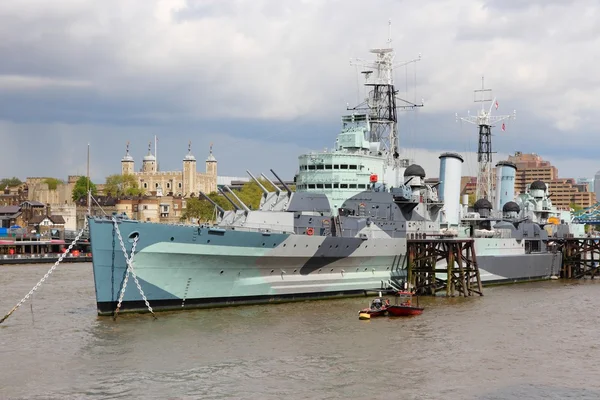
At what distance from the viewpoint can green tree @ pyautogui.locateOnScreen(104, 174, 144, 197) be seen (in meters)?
158

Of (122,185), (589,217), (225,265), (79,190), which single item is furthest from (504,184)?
(122,185)

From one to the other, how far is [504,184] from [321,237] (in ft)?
103

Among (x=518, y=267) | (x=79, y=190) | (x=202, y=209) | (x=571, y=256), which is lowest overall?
(x=518, y=267)

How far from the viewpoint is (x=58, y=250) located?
8300 cm

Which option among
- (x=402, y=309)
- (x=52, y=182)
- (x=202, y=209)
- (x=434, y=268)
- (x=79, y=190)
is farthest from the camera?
(x=52, y=182)

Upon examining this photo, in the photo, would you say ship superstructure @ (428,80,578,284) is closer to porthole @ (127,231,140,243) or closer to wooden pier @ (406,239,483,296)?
wooden pier @ (406,239,483,296)

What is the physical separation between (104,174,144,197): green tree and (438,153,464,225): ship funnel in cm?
11486

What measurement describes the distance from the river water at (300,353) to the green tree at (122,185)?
124 metres

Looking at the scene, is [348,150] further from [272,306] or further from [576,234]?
[576,234]

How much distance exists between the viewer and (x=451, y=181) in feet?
161

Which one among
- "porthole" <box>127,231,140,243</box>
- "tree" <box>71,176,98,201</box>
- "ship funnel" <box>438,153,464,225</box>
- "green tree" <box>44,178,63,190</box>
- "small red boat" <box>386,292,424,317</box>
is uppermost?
"green tree" <box>44,178,63,190</box>

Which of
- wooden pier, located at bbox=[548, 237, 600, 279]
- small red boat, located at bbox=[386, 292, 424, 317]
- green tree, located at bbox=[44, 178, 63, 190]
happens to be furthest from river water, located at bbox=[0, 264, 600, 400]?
green tree, located at bbox=[44, 178, 63, 190]

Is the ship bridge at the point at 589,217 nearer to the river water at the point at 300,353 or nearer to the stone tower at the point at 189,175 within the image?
the river water at the point at 300,353

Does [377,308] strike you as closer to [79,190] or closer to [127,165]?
[79,190]
